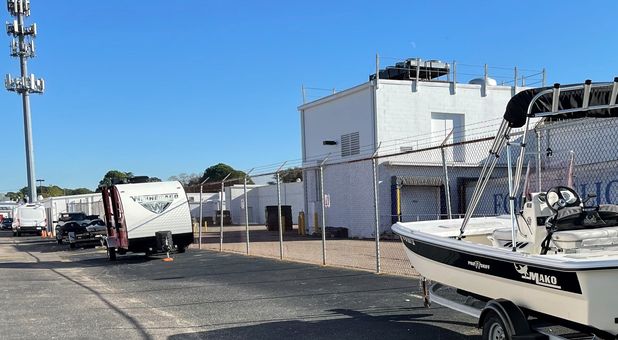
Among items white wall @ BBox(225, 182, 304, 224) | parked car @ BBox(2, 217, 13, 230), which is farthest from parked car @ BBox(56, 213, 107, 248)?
parked car @ BBox(2, 217, 13, 230)

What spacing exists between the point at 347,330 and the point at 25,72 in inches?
2318

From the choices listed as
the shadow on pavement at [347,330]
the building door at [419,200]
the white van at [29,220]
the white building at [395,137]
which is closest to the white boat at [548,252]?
the shadow on pavement at [347,330]

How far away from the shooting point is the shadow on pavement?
264 inches

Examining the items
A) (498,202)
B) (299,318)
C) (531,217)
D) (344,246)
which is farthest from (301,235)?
(531,217)

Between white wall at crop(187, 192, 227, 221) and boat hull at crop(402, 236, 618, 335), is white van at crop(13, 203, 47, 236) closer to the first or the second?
white wall at crop(187, 192, 227, 221)

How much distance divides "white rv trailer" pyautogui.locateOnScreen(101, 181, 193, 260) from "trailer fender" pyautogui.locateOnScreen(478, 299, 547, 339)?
1391 cm

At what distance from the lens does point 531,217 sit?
5789 millimetres

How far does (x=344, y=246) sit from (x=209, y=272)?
28.9 ft

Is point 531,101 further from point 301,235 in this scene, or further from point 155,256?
point 301,235

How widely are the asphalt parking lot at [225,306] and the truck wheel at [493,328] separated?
1.13m

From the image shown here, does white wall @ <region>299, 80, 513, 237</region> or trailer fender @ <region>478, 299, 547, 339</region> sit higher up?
white wall @ <region>299, 80, 513, 237</region>

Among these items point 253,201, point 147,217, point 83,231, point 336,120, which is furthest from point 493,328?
point 253,201

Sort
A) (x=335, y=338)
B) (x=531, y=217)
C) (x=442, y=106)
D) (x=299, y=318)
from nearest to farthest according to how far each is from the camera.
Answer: (x=531, y=217) < (x=335, y=338) < (x=299, y=318) < (x=442, y=106)

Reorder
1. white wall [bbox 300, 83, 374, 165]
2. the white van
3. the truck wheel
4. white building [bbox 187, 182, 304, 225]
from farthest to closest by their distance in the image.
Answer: white building [bbox 187, 182, 304, 225] < the white van < white wall [bbox 300, 83, 374, 165] < the truck wheel
